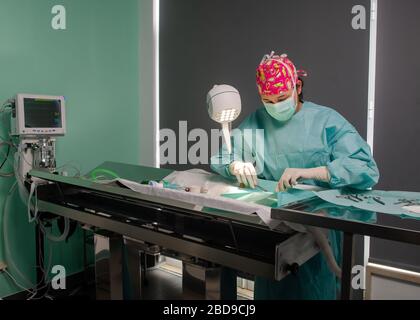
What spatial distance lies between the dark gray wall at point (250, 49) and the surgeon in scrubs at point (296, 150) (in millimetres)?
691

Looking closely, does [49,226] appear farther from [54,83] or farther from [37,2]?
[37,2]

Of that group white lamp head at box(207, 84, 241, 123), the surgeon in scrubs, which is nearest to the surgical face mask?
the surgeon in scrubs

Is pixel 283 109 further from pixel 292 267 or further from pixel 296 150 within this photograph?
pixel 292 267

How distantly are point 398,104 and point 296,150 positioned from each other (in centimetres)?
88

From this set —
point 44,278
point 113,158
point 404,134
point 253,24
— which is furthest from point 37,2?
point 404,134

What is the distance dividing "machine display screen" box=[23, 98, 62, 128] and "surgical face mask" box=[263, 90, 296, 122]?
1341 mm

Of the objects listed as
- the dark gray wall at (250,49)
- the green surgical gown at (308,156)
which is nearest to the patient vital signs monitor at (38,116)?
the dark gray wall at (250,49)

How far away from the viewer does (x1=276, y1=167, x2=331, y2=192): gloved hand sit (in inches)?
47.1

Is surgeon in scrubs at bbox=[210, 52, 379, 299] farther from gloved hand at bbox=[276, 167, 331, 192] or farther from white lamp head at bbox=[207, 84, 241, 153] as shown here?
white lamp head at bbox=[207, 84, 241, 153]

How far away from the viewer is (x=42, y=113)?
6.65 feet

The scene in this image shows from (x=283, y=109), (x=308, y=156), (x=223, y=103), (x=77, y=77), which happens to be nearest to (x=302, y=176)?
(x=308, y=156)

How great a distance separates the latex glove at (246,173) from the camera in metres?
1.37

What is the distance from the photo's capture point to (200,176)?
63.5 inches
